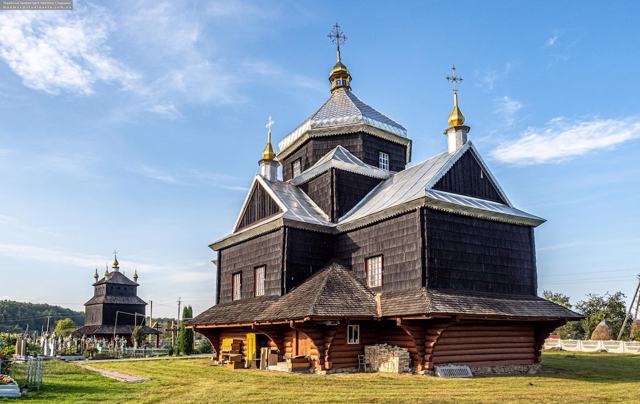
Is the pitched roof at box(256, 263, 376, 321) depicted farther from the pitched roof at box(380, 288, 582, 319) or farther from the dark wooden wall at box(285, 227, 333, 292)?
the pitched roof at box(380, 288, 582, 319)

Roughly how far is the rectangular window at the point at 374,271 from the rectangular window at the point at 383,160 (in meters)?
6.59

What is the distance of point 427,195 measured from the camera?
17828mm

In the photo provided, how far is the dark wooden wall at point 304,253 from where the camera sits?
68.1ft

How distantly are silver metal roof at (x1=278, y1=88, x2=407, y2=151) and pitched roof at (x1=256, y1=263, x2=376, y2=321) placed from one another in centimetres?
744

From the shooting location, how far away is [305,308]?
17.2 meters

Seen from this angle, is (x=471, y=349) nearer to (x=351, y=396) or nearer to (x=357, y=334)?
(x=357, y=334)

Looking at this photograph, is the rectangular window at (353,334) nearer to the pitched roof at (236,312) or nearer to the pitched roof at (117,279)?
the pitched roof at (236,312)

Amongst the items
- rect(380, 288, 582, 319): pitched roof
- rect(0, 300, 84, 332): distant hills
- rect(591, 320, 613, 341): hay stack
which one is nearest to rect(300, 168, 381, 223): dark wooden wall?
rect(380, 288, 582, 319): pitched roof

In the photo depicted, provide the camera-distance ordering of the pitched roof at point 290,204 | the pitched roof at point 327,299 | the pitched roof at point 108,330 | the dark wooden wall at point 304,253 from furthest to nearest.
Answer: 1. the pitched roof at point 108,330
2. the pitched roof at point 290,204
3. the dark wooden wall at point 304,253
4. the pitched roof at point 327,299

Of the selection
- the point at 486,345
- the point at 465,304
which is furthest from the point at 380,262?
the point at 486,345

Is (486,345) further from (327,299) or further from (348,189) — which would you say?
(348,189)

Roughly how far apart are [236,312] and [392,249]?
7150 millimetres

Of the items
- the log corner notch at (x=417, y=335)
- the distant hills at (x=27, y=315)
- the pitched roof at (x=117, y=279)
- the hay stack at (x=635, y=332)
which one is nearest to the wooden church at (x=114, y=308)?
the pitched roof at (x=117, y=279)

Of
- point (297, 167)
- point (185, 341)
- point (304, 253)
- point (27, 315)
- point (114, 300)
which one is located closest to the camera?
point (304, 253)
